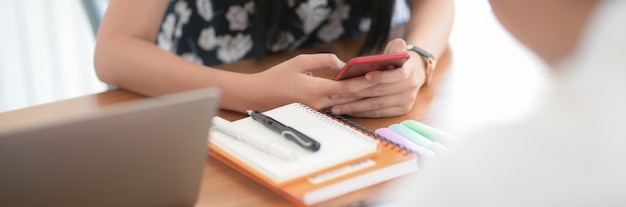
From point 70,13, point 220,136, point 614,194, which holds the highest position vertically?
point 614,194

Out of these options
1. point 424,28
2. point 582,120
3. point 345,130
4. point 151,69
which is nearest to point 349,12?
point 424,28

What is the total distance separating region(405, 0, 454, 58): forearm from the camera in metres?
1.34

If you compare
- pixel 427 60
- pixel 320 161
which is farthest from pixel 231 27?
pixel 320 161

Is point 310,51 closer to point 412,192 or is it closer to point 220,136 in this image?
point 220,136

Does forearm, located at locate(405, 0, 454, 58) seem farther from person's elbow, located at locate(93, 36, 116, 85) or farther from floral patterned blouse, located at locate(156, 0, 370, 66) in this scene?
person's elbow, located at locate(93, 36, 116, 85)

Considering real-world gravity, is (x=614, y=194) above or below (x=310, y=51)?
→ above

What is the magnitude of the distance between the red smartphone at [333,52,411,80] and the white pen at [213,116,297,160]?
0.63 feet

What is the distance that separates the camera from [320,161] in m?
0.85

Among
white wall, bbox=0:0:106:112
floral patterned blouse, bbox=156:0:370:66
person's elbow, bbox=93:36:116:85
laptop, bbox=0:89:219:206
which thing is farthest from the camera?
white wall, bbox=0:0:106:112

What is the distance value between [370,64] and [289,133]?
7.7 inches

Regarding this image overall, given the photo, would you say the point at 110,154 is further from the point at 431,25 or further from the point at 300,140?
the point at 431,25

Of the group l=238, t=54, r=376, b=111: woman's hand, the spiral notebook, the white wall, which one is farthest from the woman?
the white wall

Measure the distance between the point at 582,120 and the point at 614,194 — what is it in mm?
60

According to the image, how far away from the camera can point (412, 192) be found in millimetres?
621
